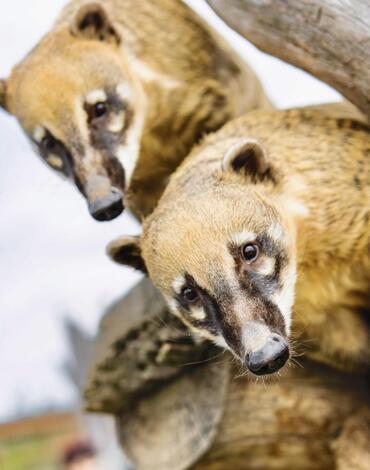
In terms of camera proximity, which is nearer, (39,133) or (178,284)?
(178,284)

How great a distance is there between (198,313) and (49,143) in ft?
5.42

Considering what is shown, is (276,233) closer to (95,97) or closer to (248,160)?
(248,160)

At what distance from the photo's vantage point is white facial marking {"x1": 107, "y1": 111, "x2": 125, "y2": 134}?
16.0ft

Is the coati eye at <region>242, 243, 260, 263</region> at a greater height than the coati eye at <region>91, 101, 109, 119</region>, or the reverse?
the coati eye at <region>242, 243, 260, 263</region>

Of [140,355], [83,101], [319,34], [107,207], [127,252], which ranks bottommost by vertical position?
[140,355]

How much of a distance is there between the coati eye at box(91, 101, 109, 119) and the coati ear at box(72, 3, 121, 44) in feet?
1.86

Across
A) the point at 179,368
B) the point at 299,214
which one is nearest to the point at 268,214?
the point at 299,214

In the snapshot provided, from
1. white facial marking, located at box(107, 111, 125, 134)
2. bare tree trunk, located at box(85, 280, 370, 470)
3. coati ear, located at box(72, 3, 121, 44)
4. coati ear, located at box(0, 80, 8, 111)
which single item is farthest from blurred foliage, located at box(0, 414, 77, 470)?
coati ear, located at box(72, 3, 121, 44)

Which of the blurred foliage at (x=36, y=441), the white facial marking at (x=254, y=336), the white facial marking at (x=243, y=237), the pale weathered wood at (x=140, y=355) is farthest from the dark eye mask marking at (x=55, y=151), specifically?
the blurred foliage at (x=36, y=441)

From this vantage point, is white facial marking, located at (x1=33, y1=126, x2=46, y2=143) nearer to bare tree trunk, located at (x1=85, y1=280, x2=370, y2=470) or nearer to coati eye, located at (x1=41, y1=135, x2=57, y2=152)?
coati eye, located at (x1=41, y1=135, x2=57, y2=152)

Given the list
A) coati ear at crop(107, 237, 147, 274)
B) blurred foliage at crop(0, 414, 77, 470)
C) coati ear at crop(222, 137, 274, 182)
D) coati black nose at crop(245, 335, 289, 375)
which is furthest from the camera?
blurred foliage at crop(0, 414, 77, 470)

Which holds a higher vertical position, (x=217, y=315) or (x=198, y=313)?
(x=217, y=315)

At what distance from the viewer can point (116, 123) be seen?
A: 4.92 meters

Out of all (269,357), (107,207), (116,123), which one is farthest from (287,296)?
(116,123)
